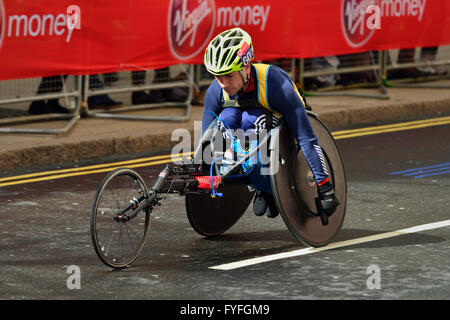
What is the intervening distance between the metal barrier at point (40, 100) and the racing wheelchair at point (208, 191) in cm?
464

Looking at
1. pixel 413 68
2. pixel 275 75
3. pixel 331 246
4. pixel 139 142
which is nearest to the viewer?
pixel 275 75

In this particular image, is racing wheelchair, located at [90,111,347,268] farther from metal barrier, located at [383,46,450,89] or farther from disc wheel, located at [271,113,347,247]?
metal barrier, located at [383,46,450,89]

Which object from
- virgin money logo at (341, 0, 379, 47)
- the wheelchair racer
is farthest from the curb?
the wheelchair racer

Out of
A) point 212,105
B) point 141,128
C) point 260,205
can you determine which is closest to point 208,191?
point 260,205

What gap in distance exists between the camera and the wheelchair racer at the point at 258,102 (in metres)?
7.52

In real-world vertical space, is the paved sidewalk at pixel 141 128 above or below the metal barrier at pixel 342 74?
below

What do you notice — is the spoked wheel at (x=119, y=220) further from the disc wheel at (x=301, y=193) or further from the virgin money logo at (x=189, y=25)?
the virgin money logo at (x=189, y=25)

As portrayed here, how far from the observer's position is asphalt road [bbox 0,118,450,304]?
22.4ft

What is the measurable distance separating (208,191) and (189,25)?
5566mm

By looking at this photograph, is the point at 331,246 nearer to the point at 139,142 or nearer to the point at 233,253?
the point at 233,253

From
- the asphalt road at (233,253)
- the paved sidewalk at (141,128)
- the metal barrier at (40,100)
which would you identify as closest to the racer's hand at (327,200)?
the asphalt road at (233,253)

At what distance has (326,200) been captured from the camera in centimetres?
768

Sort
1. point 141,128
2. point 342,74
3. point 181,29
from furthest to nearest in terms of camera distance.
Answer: point 342,74, point 181,29, point 141,128
